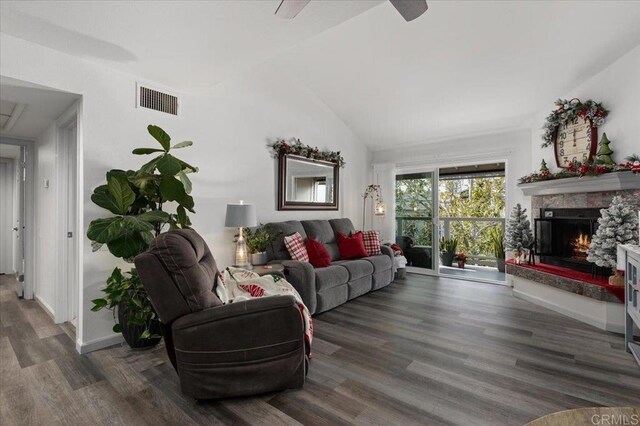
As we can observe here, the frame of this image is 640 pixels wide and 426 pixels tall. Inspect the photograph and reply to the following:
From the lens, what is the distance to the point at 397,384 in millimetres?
2109

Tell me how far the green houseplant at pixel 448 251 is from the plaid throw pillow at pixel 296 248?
3.81 meters

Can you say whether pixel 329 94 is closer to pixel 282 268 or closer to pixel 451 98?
pixel 451 98

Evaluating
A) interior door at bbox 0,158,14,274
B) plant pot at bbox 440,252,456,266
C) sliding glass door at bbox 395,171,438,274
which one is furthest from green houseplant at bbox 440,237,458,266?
interior door at bbox 0,158,14,274

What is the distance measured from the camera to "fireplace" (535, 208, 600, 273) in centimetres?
373

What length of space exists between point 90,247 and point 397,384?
270 cm

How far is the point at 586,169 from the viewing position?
3.36 metres

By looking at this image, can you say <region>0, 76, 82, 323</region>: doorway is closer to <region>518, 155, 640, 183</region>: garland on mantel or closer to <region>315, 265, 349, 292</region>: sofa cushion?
<region>315, 265, 349, 292</region>: sofa cushion

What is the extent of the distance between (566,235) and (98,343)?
536cm

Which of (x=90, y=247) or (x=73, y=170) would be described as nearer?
(x=90, y=247)

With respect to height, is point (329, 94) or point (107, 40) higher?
point (329, 94)

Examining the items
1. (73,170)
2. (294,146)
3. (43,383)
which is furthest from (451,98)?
(43,383)

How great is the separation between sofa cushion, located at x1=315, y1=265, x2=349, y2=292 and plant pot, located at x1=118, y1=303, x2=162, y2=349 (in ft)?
5.37

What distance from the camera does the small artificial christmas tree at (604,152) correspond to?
3337 millimetres

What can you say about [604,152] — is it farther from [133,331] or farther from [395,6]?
[133,331]
